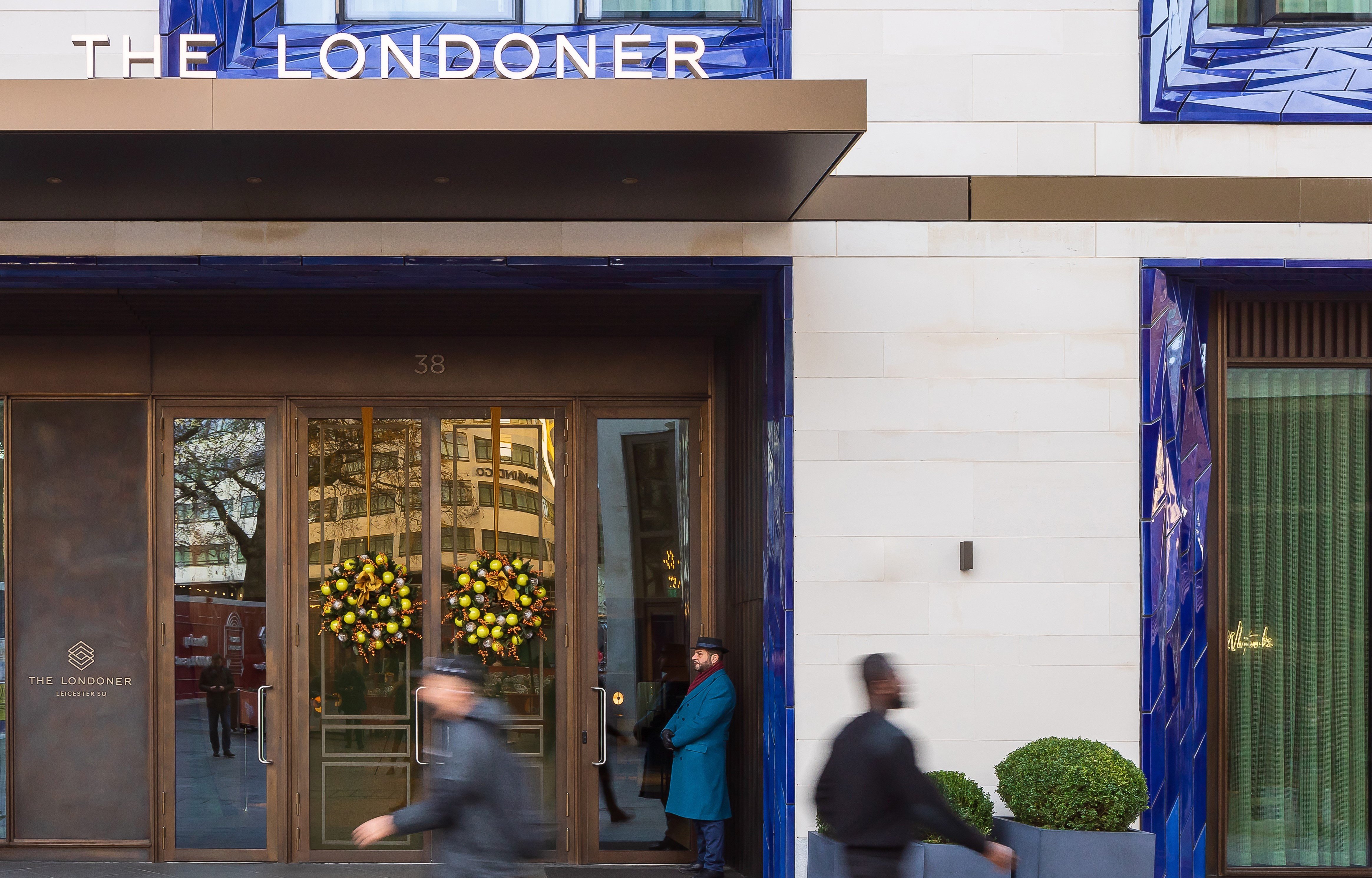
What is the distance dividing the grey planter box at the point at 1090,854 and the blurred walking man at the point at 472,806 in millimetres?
3254

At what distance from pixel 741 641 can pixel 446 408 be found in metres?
2.78

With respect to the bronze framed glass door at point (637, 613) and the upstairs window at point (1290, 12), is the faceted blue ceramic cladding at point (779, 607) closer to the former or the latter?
the bronze framed glass door at point (637, 613)

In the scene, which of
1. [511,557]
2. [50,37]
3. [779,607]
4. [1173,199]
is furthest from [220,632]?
[1173,199]

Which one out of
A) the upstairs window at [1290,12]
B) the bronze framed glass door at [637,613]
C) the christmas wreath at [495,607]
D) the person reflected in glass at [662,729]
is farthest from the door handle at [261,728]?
the upstairs window at [1290,12]

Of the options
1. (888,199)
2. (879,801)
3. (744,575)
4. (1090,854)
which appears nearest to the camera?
(879,801)

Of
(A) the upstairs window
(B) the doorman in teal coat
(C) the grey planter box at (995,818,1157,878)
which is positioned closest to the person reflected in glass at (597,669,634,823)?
(B) the doorman in teal coat

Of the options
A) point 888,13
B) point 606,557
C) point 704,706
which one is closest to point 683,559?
point 606,557

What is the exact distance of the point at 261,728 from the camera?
28.2 ft

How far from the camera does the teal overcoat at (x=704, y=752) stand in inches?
312

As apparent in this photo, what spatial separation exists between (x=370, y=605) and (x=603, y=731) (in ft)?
6.41

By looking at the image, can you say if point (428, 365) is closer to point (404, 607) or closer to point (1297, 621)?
point (404, 607)

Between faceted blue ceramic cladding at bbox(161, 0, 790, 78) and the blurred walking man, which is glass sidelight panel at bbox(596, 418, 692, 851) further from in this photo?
the blurred walking man

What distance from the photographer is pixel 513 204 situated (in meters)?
6.98

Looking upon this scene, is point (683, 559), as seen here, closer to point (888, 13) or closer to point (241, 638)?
point (241, 638)
